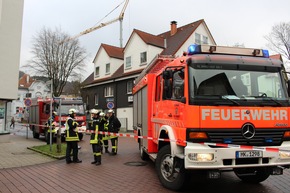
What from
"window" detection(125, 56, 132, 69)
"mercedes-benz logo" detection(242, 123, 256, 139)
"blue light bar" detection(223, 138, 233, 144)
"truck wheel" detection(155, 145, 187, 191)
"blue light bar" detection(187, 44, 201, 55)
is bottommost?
"truck wheel" detection(155, 145, 187, 191)

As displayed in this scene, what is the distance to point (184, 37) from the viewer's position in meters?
28.7

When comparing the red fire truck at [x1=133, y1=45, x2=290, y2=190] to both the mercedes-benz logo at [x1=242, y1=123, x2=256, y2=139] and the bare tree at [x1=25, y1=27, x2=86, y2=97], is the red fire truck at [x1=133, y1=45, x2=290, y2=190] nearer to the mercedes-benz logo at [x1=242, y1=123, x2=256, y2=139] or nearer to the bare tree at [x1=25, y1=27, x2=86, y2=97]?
the mercedes-benz logo at [x1=242, y1=123, x2=256, y2=139]

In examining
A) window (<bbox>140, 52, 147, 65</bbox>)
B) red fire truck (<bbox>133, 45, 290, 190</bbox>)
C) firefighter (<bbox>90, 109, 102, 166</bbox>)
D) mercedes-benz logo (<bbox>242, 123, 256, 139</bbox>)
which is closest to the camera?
red fire truck (<bbox>133, 45, 290, 190</bbox>)

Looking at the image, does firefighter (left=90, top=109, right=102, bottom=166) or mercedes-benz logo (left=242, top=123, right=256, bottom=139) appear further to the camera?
firefighter (left=90, top=109, right=102, bottom=166)

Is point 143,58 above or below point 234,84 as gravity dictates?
above

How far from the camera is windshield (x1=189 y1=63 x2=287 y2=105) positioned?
5508 mm

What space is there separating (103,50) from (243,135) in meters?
32.3

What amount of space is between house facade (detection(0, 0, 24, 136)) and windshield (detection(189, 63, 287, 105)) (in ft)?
47.6

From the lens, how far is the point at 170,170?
6.10 m

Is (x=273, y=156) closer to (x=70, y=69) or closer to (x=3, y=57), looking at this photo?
(x=3, y=57)

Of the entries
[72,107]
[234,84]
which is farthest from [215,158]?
[72,107]

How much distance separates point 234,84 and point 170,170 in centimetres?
221

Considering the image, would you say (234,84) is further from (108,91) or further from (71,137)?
(108,91)

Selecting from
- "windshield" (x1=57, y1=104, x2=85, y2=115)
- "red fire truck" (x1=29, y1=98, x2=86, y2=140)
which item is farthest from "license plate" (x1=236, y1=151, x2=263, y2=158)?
"windshield" (x1=57, y1=104, x2=85, y2=115)
